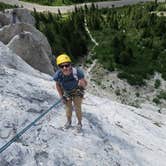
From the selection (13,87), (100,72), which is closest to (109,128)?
(13,87)

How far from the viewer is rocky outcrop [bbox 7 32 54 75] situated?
29.9m

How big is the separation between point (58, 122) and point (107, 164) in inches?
108

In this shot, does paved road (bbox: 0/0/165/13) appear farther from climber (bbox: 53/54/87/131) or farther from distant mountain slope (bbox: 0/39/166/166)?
climber (bbox: 53/54/87/131)

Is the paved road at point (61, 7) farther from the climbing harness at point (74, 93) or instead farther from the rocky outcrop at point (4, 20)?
the climbing harness at point (74, 93)

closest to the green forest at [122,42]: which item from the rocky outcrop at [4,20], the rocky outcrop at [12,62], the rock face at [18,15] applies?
the rock face at [18,15]

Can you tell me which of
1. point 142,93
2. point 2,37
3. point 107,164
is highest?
point 107,164

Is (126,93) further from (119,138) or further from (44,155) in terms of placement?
(44,155)

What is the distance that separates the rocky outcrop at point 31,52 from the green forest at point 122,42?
11925 mm

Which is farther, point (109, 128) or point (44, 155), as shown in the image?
point (109, 128)

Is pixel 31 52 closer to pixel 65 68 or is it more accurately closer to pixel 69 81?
pixel 69 81

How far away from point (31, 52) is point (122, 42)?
65.0 feet

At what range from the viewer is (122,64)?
4300cm

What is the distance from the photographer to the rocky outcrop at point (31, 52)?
2992cm

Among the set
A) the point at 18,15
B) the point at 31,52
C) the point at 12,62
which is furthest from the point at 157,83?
the point at 18,15
